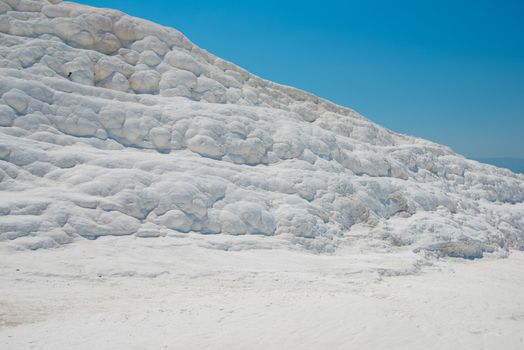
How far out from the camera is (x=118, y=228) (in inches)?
429

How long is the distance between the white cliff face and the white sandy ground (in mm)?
1282

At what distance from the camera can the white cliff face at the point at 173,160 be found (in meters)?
11.5

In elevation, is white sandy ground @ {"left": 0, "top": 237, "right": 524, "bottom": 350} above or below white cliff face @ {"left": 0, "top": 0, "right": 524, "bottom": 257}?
below

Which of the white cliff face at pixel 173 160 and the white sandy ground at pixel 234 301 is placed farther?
the white cliff face at pixel 173 160

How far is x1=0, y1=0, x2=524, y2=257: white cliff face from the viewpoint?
37.9ft

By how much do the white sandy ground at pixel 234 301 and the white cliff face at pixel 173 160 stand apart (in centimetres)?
128

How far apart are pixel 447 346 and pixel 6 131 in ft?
38.9

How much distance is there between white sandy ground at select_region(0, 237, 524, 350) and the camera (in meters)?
6.35

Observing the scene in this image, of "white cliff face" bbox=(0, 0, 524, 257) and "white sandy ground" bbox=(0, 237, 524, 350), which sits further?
"white cliff face" bbox=(0, 0, 524, 257)

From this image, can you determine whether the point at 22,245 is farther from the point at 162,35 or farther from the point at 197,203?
the point at 162,35

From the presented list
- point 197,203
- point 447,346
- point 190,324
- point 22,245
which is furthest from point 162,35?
point 447,346

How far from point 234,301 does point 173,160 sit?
662 cm

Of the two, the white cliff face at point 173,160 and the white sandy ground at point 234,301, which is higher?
the white cliff face at point 173,160

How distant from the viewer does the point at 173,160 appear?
1364 cm
